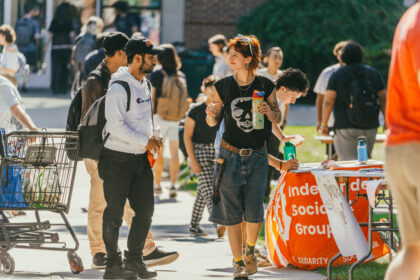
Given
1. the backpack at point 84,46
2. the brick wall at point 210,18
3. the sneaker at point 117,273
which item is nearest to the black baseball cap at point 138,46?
the sneaker at point 117,273

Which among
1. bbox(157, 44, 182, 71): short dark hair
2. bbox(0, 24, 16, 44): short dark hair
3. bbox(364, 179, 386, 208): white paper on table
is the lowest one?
bbox(364, 179, 386, 208): white paper on table

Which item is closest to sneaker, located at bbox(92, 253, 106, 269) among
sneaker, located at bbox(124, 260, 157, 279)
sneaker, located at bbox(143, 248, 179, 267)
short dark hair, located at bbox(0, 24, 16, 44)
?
sneaker, located at bbox(143, 248, 179, 267)

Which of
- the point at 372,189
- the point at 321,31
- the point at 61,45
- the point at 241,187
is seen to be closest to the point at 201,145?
the point at 241,187

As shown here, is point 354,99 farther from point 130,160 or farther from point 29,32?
point 29,32

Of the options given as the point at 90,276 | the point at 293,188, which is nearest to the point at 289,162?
the point at 293,188

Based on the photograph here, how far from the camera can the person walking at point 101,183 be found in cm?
775

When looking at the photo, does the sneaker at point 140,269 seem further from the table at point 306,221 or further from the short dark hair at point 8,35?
the short dark hair at point 8,35

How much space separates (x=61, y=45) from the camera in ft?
76.7

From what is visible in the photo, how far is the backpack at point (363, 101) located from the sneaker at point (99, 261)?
142 inches

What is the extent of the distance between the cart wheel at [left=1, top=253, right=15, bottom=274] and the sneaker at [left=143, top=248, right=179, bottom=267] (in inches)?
41.7

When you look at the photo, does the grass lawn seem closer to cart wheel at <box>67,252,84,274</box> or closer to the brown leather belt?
the brown leather belt

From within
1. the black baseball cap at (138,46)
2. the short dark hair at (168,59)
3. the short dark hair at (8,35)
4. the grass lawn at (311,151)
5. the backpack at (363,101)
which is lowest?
the grass lawn at (311,151)

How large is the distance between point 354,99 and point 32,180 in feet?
12.9

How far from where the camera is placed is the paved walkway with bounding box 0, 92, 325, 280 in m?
7.61
